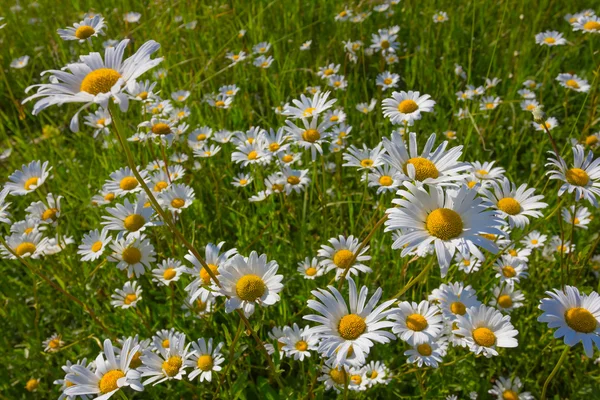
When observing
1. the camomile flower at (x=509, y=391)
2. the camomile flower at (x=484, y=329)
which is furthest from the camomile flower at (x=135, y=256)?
the camomile flower at (x=509, y=391)

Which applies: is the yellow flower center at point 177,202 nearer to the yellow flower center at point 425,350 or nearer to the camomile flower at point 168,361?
the camomile flower at point 168,361

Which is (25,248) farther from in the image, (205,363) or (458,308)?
(458,308)

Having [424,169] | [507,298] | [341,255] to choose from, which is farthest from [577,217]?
[424,169]

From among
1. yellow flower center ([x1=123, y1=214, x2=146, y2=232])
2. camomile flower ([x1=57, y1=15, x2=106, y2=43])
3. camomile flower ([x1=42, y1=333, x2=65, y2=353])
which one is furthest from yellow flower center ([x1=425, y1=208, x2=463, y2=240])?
camomile flower ([x1=42, y1=333, x2=65, y2=353])

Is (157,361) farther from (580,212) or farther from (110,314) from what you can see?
(580,212)

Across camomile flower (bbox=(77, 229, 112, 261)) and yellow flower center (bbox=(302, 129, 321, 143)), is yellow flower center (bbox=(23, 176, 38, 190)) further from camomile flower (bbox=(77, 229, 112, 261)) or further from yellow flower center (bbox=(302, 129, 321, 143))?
yellow flower center (bbox=(302, 129, 321, 143))

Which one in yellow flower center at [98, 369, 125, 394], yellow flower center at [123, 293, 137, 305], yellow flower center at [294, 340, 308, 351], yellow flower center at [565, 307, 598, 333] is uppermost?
yellow flower center at [98, 369, 125, 394]

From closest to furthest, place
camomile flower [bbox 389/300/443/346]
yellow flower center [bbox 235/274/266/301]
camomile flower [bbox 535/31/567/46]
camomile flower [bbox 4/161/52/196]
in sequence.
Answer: yellow flower center [bbox 235/274/266/301] → camomile flower [bbox 389/300/443/346] → camomile flower [bbox 4/161/52/196] → camomile flower [bbox 535/31/567/46]
